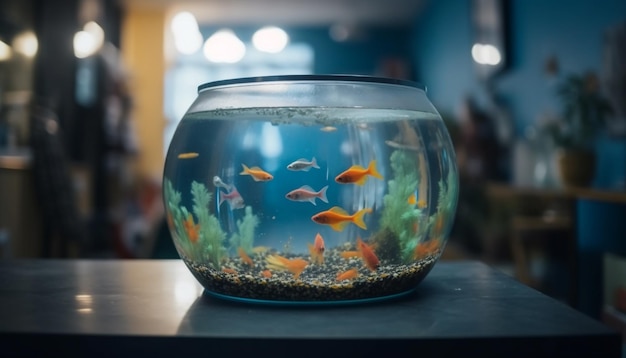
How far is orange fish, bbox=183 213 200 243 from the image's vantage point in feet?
2.11

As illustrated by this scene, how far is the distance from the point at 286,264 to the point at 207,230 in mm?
105

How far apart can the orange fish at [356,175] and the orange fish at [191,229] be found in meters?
0.18

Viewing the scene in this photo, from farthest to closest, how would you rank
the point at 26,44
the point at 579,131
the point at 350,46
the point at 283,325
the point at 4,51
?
the point at 350,46 < the point at 26,44 < the point at 4,51 < the point at 579,131 < the point at 283,325

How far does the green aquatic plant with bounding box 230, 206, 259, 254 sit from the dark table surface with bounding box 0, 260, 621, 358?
2.7 inches

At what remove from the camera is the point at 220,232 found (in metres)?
0.63

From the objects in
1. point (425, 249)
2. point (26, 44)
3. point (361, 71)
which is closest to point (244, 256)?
point (425, 249)

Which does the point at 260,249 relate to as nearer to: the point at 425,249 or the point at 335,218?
the point at 335,218

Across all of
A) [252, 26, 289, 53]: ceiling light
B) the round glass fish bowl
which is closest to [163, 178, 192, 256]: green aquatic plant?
the round glass fish bowl

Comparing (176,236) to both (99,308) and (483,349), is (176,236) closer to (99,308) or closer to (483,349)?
(99,308)

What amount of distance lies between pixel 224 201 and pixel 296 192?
86 mm

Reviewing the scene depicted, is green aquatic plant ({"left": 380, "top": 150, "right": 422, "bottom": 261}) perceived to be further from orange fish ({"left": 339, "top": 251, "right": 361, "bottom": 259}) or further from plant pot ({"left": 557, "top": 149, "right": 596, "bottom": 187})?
plant pot ({"left": 557, "top": 149, "right": 596, "bottom": 187})

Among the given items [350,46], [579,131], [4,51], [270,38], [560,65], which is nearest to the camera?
[579,131]

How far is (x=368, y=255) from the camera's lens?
2.04ft

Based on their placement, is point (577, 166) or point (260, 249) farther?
point (577, 166)
